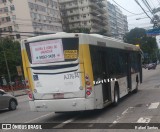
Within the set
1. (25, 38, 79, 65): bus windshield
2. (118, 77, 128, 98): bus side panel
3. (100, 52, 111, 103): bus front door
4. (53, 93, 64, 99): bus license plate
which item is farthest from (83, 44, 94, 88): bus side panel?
(118, 77, 128, 98): bus side panel

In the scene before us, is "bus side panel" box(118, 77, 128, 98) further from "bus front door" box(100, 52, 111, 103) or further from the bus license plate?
the bus license plate

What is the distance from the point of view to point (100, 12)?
458 feet

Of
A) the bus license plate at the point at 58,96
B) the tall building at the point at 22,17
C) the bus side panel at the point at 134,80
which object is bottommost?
the bus side panel at the point at 134,80

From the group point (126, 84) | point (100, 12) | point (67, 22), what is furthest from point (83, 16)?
point (126, 84)

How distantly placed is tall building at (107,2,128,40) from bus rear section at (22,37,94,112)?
135 meters

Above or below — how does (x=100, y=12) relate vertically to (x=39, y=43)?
above

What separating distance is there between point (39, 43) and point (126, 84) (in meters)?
6.87

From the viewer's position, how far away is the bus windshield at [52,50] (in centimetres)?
1263

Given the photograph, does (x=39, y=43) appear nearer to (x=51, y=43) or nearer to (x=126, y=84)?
(x=51, y=43)

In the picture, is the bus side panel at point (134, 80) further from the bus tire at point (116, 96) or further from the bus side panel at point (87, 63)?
the bus side panel at point (87, 63)

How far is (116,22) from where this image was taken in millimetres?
169125

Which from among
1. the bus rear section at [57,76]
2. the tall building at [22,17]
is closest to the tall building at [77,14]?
the tall building at [22,17]

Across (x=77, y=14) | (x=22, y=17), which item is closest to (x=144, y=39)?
(x=77, y=14)

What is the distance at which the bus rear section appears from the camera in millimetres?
12445
